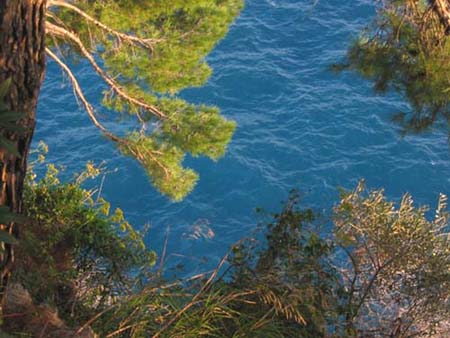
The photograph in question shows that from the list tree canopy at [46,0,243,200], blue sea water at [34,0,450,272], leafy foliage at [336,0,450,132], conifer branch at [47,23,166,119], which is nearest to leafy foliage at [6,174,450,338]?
tree canopy at [46,0,243,200]

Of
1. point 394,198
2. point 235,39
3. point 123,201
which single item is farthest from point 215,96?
point 394,198

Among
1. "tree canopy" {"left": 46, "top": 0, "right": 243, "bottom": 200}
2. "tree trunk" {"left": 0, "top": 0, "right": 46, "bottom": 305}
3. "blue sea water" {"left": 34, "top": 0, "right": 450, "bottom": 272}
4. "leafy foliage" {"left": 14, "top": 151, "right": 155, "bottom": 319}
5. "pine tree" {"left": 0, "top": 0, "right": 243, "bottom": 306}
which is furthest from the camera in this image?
"blue sea water" {"left": 34, "top": 0, "right": 450, "bottom": 272}

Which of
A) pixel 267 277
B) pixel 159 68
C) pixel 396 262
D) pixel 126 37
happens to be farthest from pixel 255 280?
pixel 126 37

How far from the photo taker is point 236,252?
5.62 meters

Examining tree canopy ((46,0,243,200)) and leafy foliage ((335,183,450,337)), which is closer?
leafy foliage ((335,183,450,337))

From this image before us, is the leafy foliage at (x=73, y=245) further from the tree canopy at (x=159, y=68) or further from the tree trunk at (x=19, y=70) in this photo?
the tree trunk at (x=19, y=70)

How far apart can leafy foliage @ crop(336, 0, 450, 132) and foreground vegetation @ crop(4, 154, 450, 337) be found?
4.32 feet

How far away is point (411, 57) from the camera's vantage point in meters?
7.36

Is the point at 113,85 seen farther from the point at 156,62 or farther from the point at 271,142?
the point at 271,142

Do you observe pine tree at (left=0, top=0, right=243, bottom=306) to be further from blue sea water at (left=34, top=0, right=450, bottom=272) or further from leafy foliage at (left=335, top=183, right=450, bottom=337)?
blue sea water at (left=34, top=0, right=450, bottom=272)

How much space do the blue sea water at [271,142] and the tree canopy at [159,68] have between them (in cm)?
775

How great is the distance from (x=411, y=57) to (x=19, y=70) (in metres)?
4.42

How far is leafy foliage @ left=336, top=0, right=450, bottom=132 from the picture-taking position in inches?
271

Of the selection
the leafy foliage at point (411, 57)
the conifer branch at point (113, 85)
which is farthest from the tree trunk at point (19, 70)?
the leafy foliage at point (411, 57)
